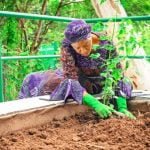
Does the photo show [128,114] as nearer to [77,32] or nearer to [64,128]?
[64,128]

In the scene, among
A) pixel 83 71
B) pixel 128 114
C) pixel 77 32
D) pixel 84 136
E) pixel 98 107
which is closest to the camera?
pixel 84 136

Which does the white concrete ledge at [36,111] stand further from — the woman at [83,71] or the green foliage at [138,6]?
the green foliage at [138,6]

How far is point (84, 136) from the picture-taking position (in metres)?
2.66

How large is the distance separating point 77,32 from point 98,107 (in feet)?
1.90

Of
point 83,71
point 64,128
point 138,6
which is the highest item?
point 138,6

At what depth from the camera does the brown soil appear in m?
2.40

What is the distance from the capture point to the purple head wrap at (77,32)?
3459 millimetres

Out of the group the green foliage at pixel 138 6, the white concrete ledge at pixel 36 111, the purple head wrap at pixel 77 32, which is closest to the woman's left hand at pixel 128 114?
the white concrete ledge at pixel 36 111

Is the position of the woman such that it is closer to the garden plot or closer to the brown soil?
the garden plot

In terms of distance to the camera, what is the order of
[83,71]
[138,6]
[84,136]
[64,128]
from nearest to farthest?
[84,136] < [64,128] < [83,71] < [138,6]

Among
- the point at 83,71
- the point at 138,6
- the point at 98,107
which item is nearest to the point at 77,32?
the point at 83,71

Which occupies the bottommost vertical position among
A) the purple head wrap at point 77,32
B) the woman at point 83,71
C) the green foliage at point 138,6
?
the woman at point 83,71

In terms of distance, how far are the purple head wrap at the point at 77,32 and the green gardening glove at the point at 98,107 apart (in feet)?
1.39

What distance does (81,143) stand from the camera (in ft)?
8.18
